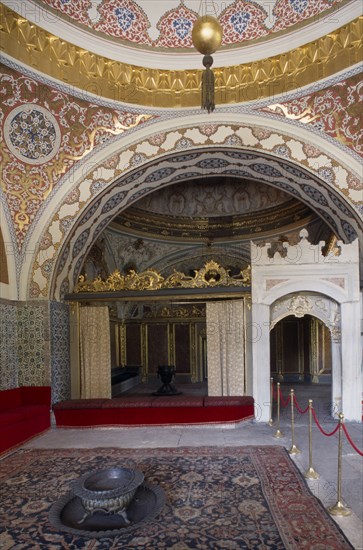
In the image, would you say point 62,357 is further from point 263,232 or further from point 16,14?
point 263,232

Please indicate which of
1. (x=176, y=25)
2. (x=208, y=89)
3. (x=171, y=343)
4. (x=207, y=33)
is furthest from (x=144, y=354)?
(x=207, y=33)

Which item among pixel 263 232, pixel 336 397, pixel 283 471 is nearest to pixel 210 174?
pixel 263 232

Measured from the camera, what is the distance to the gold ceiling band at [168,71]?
20.2ft

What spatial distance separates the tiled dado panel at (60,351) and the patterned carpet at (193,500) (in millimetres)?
1709

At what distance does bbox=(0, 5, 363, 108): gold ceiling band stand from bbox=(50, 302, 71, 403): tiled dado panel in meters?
3.66

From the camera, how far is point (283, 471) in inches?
193

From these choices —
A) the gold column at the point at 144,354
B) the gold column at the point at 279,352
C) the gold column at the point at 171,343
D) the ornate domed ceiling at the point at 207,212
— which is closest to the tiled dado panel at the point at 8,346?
the ornate domed ceiling at the point at 207,212

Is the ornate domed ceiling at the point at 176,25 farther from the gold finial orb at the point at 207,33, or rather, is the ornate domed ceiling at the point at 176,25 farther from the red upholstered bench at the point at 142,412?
the red upholstered bench at the point at 142,412

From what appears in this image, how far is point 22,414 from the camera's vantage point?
659cm

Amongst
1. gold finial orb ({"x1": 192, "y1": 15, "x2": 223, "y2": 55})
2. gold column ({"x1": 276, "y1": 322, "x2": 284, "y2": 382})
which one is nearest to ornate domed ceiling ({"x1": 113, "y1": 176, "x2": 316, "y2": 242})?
gold column ({"x1": 276, "y1": 322, "x2": 284, "y2": 382})

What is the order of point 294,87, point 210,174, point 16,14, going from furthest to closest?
point 210,174, point 294,87, point 16,14

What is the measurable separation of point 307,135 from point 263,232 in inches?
193

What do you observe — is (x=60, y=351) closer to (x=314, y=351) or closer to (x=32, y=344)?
(x=32, y=344)

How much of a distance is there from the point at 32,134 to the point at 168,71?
2.41 metres
